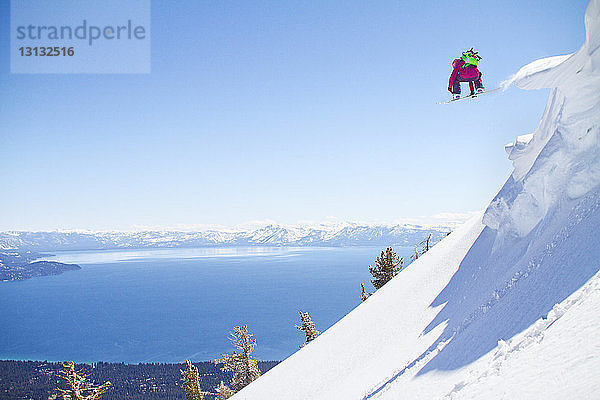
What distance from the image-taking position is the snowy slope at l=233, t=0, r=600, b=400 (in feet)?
12.0

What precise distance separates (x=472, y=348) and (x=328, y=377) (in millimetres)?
7853

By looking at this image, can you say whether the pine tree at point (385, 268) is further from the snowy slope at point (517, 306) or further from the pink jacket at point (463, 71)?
the pink jacket at point (463, 71)

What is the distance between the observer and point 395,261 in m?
32.4

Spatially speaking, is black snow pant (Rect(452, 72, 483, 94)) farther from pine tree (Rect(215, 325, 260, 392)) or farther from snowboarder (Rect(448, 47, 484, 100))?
pine tree (Rect(215, 325, 260, 392))

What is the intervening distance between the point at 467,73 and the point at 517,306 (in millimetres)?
8471

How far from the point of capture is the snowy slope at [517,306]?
143 inches

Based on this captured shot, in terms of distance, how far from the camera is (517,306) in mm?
6023

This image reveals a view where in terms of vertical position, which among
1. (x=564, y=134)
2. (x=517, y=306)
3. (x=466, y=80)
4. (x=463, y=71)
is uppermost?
(x=463, y=71)

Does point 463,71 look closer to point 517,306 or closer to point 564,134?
point 564,134

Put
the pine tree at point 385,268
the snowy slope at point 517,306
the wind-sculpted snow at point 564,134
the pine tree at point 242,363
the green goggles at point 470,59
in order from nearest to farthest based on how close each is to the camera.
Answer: the snowy slope at point 517,306 → the wind-sculpted snow at point 564,134 → the green goggles at point 470,59 → the pine tree at point 242,363 → the pine tree at point 385,268

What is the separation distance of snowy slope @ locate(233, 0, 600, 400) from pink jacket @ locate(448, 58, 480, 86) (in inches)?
67.0

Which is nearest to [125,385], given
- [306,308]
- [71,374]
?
[306,308]

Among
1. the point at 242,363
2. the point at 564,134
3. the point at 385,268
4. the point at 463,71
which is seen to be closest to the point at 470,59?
the point at 463,71

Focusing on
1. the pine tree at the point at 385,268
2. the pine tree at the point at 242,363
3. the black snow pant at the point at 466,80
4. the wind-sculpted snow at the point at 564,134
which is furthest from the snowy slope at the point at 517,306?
the pine tree at the point at 385,268
